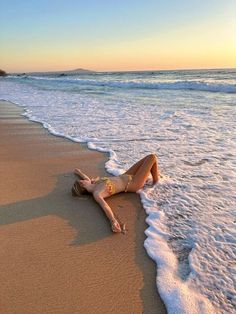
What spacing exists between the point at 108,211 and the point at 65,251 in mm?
821

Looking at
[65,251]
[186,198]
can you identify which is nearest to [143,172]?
[186,198]

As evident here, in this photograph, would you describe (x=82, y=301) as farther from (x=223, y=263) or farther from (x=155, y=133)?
(x=155, y=133)

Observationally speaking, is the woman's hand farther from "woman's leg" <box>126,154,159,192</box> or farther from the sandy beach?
"woman's leg" <box>126,154,159,192</box>

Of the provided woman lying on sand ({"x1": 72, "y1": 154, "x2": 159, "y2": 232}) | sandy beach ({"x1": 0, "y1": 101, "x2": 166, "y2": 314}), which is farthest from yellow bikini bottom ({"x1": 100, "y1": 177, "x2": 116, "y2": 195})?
sandy beach ({"x1": 0, "y1": 101, "x2": 166, "y2": 314})

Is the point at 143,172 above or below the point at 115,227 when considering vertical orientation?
above

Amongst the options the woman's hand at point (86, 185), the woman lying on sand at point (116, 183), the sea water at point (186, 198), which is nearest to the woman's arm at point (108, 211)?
the woman lying on sand at point (116, 183)

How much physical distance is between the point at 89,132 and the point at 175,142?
229 cm

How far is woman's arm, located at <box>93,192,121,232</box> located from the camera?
11.9ft

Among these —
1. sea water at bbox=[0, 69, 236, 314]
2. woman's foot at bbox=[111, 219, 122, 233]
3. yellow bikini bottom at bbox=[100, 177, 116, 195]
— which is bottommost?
sea water at bbox=[0, 69, 236, 314]

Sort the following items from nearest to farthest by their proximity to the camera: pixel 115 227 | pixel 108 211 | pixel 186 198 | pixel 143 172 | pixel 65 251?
pixel 65 251 < pixel 115 227 < pixel 108 211 < pixel 186 198 < pixel 143 172

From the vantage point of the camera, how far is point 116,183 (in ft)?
14.9

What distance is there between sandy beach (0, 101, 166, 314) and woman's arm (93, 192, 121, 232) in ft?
0.24

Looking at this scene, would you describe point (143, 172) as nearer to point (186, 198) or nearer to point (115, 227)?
point (186, 198)

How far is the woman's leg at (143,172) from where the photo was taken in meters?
4.70
